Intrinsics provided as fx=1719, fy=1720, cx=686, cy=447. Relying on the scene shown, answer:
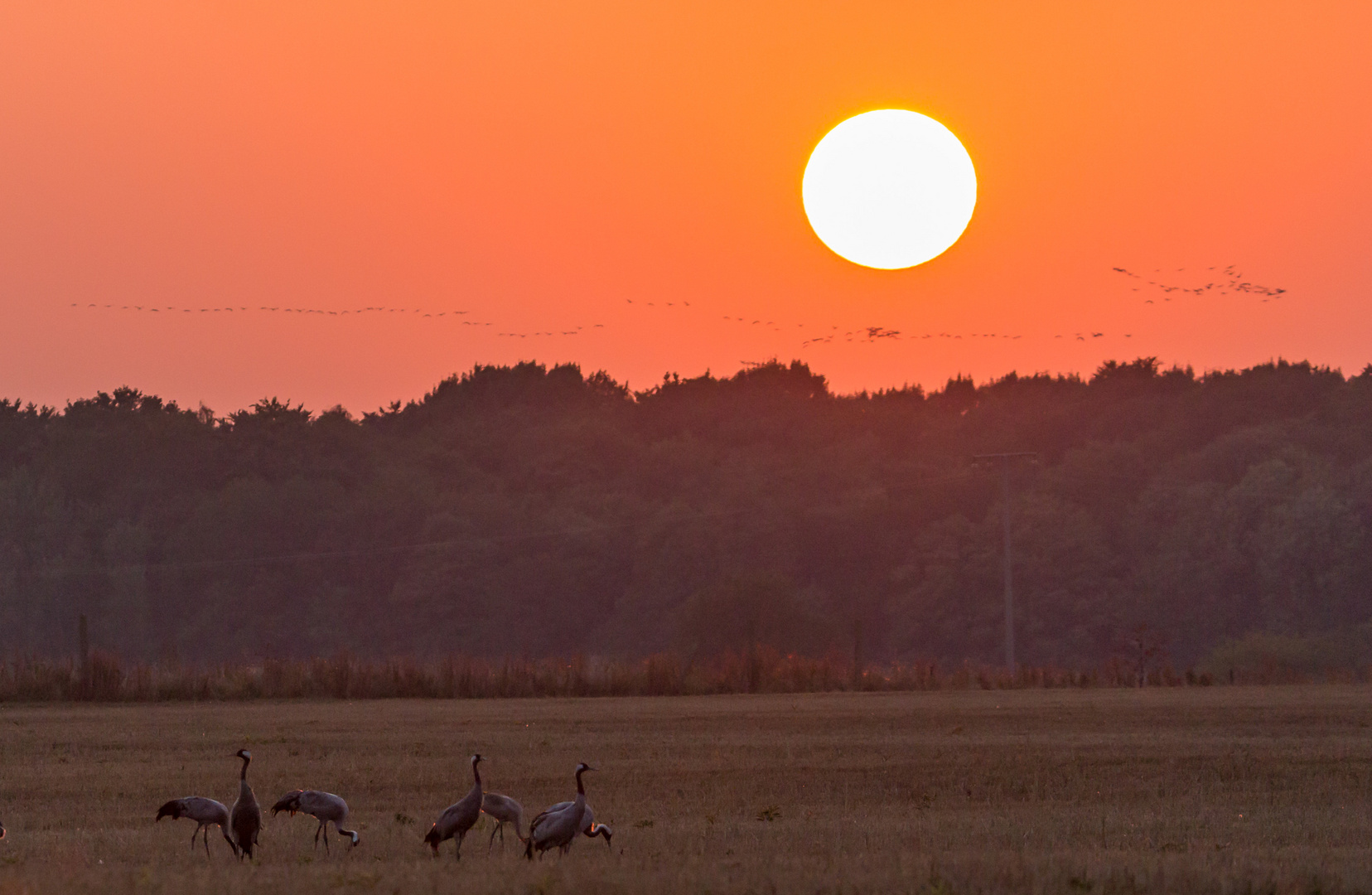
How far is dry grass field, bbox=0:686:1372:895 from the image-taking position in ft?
38.7

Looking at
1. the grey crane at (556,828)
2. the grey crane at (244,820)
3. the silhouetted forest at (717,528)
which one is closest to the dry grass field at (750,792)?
the grey crane at (556,828)

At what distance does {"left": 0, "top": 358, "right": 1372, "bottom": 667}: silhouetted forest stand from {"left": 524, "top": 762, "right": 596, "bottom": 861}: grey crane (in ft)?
226

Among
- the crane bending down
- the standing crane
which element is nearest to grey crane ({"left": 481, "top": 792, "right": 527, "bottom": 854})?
the standing crane

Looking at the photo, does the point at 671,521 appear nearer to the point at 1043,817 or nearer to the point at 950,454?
the point at 950,454

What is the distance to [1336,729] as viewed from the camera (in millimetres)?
27312

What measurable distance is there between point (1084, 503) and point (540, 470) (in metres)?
36.9

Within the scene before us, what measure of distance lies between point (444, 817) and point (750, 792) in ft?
20.5

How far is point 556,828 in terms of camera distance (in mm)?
13000

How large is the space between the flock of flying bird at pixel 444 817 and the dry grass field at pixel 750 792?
0.64 ft

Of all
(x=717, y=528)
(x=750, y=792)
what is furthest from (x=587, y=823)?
(x=717, y=528)

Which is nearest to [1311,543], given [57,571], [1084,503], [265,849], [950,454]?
[1084,503]

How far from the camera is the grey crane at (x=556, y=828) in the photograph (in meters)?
13.0

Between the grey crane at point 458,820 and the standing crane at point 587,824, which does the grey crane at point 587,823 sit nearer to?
the standing crane at point 587,824

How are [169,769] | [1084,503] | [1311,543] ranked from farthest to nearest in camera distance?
[1084,503] → [1311,543] → [169,769]
